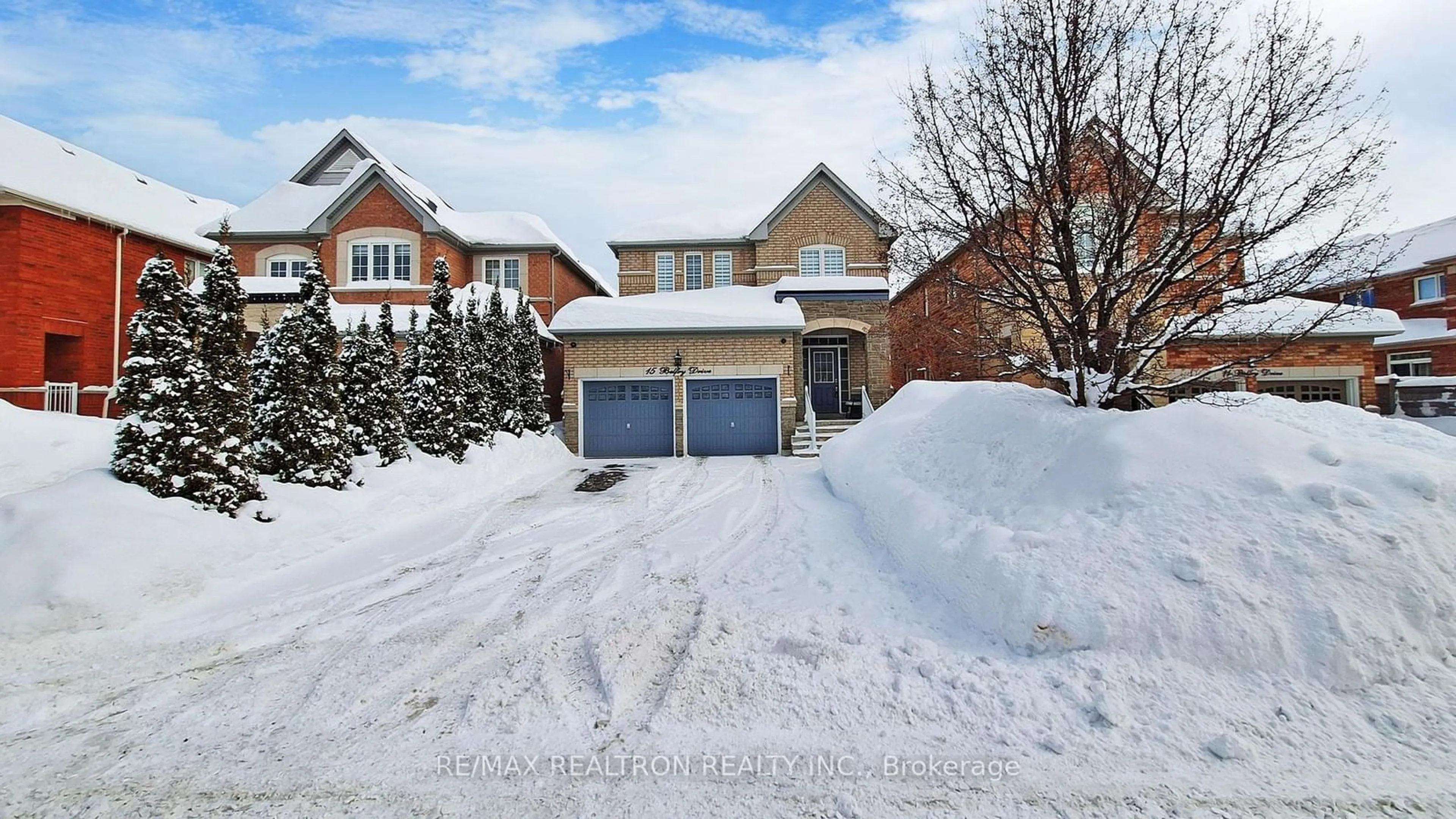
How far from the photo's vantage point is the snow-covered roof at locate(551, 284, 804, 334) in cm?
1666

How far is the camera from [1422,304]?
23125mm

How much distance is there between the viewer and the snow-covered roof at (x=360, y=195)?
20.6 metres

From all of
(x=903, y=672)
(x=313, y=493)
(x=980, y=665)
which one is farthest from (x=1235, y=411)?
(x=313, y=493)

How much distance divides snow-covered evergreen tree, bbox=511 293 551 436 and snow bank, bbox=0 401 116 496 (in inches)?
293

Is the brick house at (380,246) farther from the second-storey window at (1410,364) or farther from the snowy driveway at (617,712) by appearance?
the second-storey window at (1410,364)

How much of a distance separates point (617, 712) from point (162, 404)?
254 inches

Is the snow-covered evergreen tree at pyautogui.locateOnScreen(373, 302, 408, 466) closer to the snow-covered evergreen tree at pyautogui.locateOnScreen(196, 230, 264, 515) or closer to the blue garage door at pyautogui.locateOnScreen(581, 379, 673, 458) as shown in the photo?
the snow-covered evergreen tree at pyautogui.locateOnScreen(196, 230, 264, 515)

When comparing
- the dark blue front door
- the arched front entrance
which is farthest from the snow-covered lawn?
the dark blue front door

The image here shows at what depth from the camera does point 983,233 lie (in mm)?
6352

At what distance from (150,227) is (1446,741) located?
25.3 meters

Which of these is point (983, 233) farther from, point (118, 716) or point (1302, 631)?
point (118, 716)

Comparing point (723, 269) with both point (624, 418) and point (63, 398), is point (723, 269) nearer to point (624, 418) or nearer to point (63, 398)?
point (624, 418)

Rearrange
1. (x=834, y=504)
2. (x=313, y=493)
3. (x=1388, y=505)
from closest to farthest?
(x=1388, y=505)
(x=313, y=493)
(x=834, y=504)

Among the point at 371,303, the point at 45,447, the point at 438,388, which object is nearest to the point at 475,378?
the point at 438,388
